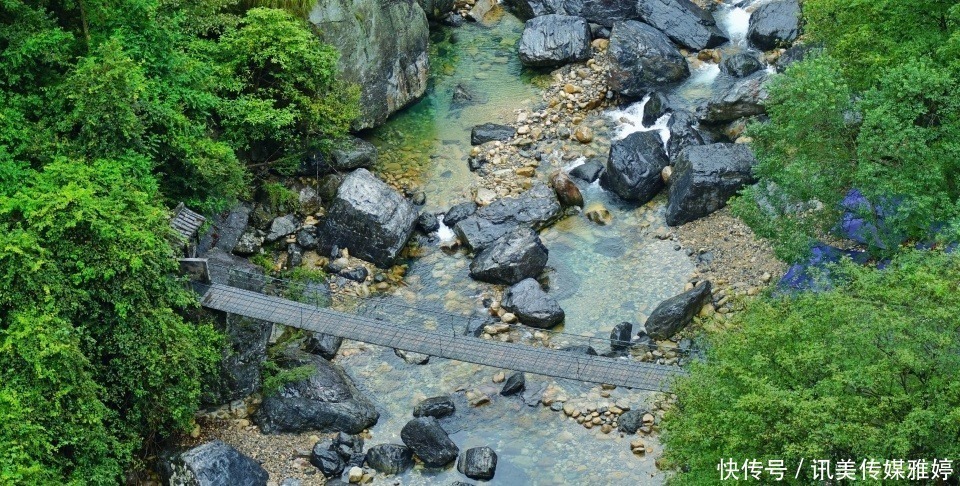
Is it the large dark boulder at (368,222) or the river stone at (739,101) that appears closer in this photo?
the large dark boulder at (368,222)

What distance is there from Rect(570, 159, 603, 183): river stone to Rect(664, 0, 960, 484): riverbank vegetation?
8523 mm

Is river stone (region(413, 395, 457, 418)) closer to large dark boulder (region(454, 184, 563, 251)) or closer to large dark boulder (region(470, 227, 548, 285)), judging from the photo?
large dark boulder (region(470, 227, 548, 285))

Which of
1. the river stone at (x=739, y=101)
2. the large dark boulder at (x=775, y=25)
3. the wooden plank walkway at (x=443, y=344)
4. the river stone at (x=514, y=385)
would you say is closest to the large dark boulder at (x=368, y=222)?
the wooden plank walkway at (x=443, y=344)

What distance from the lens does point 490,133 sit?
37.0 m

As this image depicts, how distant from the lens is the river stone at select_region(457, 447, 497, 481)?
2536 cm

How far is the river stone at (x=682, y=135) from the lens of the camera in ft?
115

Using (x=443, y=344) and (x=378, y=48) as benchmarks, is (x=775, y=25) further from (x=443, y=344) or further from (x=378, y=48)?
(x=443, y=344)

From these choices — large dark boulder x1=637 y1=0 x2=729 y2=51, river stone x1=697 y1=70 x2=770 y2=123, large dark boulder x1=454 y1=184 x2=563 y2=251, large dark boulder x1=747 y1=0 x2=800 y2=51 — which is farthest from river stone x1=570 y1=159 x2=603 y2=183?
large dark boulder x1=747 y1=0 x2=800 y2=51

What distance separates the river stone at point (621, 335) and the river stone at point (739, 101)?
10.3 m

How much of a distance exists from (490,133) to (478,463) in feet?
50.0

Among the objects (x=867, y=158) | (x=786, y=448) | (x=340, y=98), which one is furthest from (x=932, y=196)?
(x=340, y=98)

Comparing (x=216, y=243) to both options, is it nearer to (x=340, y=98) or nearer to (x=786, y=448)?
(x=340, y=98)

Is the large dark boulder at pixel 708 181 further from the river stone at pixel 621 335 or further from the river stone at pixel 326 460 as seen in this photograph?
the river stone at pixel 326 460

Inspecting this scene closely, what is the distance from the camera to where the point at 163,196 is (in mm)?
A: 27062
